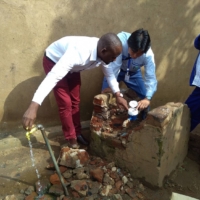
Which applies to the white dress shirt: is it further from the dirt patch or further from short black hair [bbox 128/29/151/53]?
the dirt patch

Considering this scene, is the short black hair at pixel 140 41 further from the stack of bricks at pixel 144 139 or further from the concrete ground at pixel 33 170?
the concrete ground at pixel 33 170

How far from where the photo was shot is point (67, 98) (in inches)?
123

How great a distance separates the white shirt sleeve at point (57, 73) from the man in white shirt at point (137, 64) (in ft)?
2.46

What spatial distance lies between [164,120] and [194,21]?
2.57 metres

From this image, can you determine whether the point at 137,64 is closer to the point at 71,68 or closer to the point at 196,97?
the point at 196,97

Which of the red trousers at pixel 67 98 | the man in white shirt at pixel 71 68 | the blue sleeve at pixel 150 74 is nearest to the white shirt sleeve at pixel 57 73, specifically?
the man in white shirt at pixel 71 68

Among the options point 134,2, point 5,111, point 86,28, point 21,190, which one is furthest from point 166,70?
point 21,190

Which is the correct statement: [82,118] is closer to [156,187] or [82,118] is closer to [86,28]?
[86,28]

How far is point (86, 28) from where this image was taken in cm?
369

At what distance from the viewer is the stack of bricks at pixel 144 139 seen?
106 inches

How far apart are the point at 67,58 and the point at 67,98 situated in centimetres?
68

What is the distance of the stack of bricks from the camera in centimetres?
271

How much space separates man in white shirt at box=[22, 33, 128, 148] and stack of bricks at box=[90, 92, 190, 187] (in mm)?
273

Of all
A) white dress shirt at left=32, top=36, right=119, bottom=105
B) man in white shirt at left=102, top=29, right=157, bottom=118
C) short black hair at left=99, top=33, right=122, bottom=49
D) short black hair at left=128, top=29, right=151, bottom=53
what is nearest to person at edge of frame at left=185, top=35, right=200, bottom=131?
man in white shirt at left=102, top=29, right=157, bottom=118
